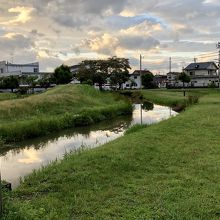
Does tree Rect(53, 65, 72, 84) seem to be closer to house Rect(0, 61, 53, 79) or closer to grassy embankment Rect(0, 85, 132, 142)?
house Rect(0, 61, 53, 79)

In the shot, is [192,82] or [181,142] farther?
[192,82]

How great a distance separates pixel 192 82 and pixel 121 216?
91460 mm

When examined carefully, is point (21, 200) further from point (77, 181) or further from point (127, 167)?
point (127, 167)

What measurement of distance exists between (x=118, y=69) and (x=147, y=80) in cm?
1556

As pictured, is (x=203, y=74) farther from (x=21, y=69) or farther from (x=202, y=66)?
(x=21, y=69)

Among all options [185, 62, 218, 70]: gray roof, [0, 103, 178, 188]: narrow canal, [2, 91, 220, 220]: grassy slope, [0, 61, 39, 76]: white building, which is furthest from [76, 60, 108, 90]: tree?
[2, 91, 220, 220]: grassy slope

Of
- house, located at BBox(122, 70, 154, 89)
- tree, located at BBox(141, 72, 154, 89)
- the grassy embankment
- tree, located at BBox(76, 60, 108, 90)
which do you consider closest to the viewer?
the grassy embankment

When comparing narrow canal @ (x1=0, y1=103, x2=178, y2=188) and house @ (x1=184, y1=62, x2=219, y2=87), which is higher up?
house @ (x1=184, y1=62, x2=219, y2=87)

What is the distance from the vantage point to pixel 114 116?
112ft

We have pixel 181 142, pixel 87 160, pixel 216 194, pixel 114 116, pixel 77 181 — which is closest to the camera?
pixel 216 194

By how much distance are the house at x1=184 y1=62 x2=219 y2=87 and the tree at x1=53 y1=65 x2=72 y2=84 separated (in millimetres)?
33082

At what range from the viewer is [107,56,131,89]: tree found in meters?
77.9

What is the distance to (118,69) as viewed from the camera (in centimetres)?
7850

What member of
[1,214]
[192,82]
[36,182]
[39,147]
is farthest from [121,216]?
[192,82]
